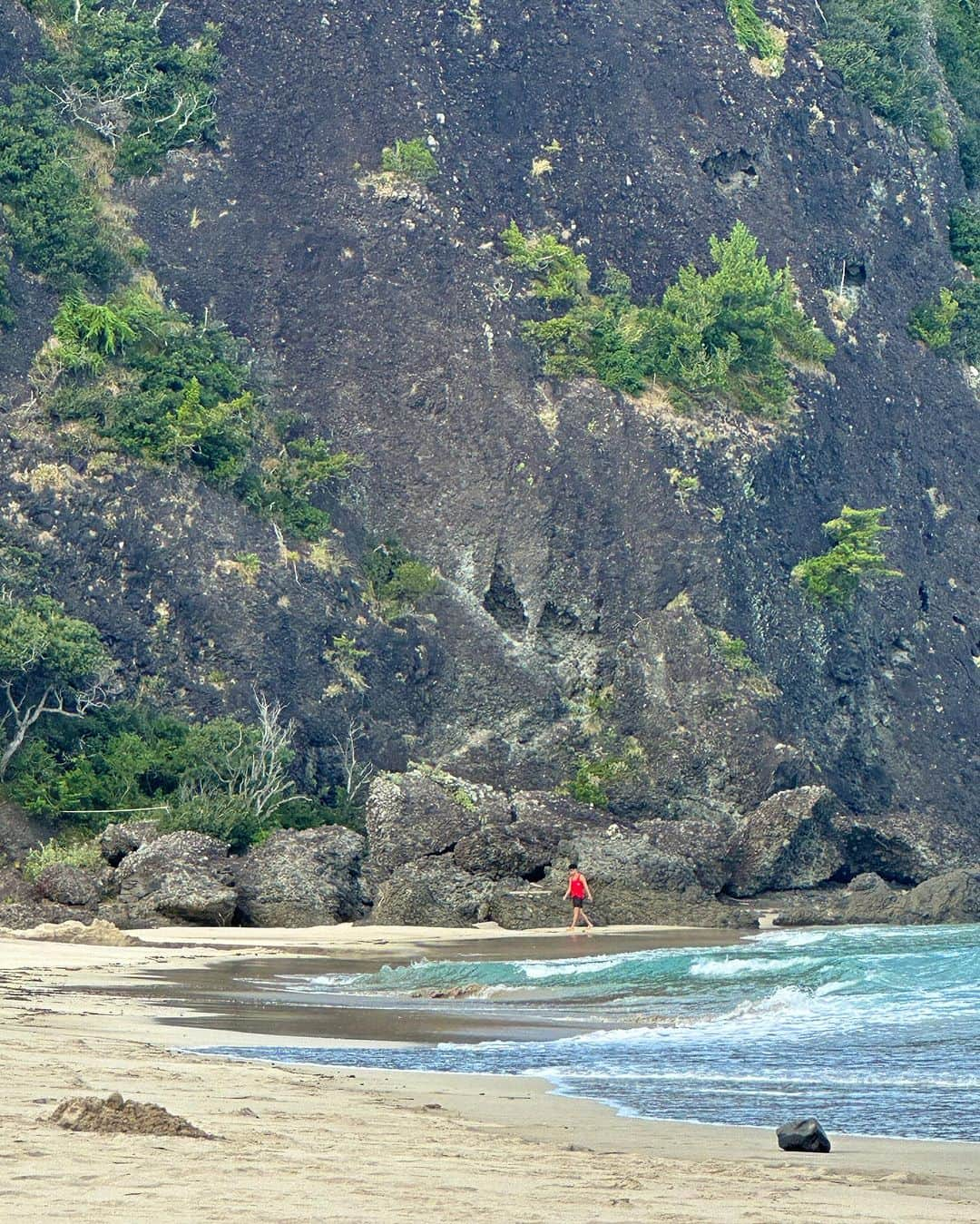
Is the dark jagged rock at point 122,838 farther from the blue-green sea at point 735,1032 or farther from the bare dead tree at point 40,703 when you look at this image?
the blue-green sea at point 735,1032

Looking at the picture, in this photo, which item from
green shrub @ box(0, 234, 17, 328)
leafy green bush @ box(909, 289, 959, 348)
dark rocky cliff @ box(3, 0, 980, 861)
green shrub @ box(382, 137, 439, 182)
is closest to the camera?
dark rocky cliff @ box(3, 0, 980, 861)

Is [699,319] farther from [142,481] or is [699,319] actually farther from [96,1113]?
[96,1113]

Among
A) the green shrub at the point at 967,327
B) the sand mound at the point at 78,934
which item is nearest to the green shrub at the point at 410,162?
the green shrub at the point at 967,327

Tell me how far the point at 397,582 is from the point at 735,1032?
2140cm

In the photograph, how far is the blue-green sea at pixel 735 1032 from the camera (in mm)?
8641

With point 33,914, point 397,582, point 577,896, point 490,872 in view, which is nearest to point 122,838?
point 33,914

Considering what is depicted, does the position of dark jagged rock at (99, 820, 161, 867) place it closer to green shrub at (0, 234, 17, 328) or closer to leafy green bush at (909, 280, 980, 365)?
green shrub at (0, 234, 17, 328)

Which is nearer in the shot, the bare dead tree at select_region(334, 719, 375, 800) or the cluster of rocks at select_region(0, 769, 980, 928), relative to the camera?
the cluster of rocks at select_region(0, 769, 980, 928)

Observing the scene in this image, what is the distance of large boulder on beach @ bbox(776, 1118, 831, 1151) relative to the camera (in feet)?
22.8

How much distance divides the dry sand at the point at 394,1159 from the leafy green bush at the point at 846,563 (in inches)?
1022

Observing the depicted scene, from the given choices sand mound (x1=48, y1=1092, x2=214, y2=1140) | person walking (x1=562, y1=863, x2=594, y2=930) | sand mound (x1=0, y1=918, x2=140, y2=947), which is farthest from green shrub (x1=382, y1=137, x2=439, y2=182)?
sand mound (x1=48, y1=1092, x2=214, y2=1140)

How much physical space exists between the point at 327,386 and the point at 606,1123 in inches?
1099

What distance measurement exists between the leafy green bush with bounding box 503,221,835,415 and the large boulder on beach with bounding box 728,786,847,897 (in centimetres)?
1042

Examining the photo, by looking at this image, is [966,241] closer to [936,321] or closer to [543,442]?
[936,321]
